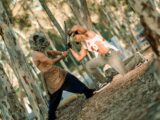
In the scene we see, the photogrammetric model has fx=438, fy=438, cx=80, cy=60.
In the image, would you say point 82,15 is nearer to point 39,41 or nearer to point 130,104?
point 39,41

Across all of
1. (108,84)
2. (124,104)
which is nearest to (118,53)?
(108,84)

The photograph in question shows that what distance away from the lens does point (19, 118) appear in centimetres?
1083

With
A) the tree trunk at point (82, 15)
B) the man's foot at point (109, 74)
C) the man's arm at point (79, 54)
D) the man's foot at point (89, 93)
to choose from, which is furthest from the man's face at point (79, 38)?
the tree trunk at point (82, 15)

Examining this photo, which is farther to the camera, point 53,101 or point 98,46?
point 98,46

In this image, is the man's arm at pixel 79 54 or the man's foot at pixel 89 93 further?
the man's foot at pixel 89 93

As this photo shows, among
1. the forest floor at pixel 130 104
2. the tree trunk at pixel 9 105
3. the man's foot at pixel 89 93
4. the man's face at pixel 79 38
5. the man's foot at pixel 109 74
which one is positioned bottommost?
the man's foot at pixel 109 74

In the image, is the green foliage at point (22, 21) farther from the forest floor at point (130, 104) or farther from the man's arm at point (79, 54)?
the forest floor at point (130, 104)

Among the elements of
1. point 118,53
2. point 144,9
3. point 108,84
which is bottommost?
point 108,84

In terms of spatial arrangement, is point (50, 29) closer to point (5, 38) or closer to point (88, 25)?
point (88, 25)

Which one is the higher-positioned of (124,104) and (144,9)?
(144,9)

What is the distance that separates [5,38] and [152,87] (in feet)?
15.7

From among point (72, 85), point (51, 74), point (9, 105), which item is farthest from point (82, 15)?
point (51, 74)

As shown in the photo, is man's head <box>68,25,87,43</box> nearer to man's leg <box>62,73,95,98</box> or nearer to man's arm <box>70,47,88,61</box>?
man's arm <box>70,47,88,61</box>

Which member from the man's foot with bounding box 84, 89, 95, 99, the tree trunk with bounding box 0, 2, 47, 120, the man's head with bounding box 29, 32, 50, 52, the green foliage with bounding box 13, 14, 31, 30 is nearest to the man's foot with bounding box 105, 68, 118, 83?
the man's foot with bounding box 84, 89, 95, 99
